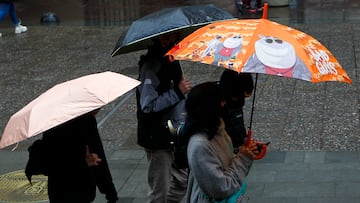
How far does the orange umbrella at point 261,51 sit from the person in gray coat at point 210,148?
0.72ft

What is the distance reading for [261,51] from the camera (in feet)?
11.6

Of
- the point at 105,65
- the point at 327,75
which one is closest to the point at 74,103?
the point at 327,75

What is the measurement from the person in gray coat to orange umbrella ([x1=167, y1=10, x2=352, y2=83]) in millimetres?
Answer: 220

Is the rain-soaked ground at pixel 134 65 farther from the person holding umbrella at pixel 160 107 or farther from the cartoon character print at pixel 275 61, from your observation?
the cartoon character print at pixel 275 61

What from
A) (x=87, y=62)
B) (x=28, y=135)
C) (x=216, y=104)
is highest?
(x=216, y=104)

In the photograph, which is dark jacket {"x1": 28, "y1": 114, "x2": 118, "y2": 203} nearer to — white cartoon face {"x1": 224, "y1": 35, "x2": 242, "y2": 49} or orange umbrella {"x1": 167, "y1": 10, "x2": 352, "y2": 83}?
orange umbrella {"x1": 167, "y1": 10, "x2": 352, "y2": 83}

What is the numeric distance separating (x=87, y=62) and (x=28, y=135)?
7.74 meters

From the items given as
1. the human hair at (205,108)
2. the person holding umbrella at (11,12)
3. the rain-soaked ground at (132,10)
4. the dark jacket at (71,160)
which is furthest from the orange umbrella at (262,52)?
the person holding umbrella at (11,12)

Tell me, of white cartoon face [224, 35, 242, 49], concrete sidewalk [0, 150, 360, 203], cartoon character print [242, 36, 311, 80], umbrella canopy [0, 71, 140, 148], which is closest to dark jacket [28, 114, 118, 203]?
umbrella canopy [0, 71, 140, 148]

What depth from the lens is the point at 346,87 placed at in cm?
883

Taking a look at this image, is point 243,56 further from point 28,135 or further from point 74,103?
point 28,135

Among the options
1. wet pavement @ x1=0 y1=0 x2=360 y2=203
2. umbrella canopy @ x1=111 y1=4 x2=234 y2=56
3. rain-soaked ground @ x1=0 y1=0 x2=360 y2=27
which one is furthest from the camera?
rain-soaked ground @ x1=0 y1=0 x2=360 y2=27

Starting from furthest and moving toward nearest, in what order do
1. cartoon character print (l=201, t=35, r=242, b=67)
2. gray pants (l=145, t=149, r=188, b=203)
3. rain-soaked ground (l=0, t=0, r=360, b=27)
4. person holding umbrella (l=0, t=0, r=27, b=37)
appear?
rain-soaked ground (l=0, t=0, r=360, b=27), person holding umbrella (l=0, t=0, r=27, b=37), gray pants (l=145, t=149, r=188, b=203), cartoon character print (l=201, t=35, r=242, b=67)

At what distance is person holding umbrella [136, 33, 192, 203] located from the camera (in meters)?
4.58
